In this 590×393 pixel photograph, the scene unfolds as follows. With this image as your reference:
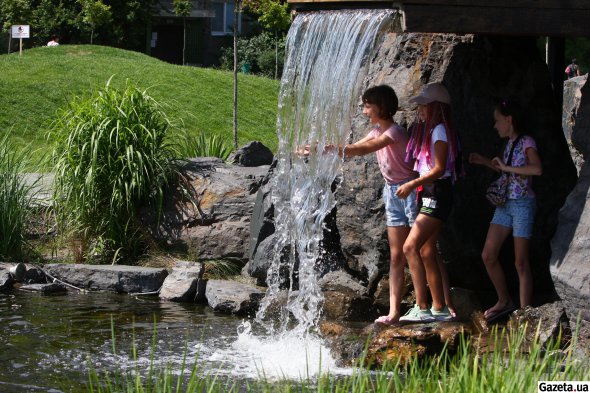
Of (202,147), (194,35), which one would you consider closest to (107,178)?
(202,147)

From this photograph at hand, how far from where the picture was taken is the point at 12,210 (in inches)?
391

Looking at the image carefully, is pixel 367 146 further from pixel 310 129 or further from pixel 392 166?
pixel 310 129

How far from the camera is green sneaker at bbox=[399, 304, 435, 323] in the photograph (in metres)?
7.04

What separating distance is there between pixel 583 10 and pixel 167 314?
13.5ft

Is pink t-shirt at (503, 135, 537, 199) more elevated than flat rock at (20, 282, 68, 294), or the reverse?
pink t-shirt at (503, 135, 537, 199)

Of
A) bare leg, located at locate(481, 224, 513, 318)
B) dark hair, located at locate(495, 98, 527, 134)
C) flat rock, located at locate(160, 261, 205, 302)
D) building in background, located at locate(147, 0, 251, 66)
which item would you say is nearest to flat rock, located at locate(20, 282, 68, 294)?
flat rock, located at locate(160, 261, 205, 302)

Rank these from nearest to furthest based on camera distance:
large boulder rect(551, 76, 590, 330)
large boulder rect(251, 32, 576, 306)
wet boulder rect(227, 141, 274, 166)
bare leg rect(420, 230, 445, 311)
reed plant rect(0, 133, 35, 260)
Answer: large boulder rect(551, 76, 590, 330) < bare leg rect(420, 230, 445, 311) < large boulder rect(251, 32, 576, 306) < reed plant rect(0, 133, 35, 260) < wet boulder rect(227, 141, 274, 166)

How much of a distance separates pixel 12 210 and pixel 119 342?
10.0 ft

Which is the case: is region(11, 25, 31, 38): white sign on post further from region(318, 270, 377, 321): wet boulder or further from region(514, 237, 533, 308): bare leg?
region(514, 237, 533, 308): bare leg

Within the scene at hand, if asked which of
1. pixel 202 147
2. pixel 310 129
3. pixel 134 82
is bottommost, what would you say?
pixel 202 147

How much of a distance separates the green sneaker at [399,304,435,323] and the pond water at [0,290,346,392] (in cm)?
62

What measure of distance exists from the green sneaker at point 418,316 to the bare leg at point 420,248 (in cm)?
3

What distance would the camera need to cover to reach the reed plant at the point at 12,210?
9.89 metres

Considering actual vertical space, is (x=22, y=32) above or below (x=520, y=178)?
above
